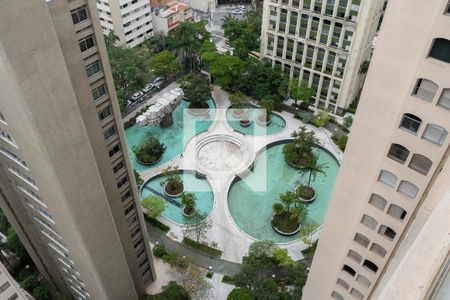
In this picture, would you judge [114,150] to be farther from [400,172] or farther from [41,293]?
[41,293]

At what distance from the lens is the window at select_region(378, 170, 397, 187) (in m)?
21.8

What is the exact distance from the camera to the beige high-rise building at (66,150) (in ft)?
64.6

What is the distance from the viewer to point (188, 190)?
53625 mm

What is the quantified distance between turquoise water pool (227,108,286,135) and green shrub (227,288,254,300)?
2642cm

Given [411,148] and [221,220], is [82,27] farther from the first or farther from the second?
[221,220]

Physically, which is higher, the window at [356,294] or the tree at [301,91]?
the window at [356,294]

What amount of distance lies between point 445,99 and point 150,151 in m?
42.9

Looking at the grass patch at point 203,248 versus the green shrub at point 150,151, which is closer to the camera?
the grass patch at point 203,248

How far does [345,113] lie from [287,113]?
28.0 ft

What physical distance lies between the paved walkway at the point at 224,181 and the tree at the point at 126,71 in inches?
460

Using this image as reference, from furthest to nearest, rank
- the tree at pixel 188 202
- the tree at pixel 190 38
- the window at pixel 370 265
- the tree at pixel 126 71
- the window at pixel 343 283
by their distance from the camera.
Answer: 1. the tree at pixel 190 38
2. the tree at pixel 126 71
3. the tree at pixel 188 202
4. the window at pixel 343 283
5. the window at pixel 370 265

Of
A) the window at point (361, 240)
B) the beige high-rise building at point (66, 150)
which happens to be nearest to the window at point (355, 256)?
the window at point (361, 240)

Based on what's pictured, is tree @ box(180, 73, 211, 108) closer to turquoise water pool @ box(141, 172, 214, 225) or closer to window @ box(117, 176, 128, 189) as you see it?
turquoise water pool @ box(141, 172, 214, 225)

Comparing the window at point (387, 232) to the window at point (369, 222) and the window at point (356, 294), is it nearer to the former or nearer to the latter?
the window at point (369, 222)
